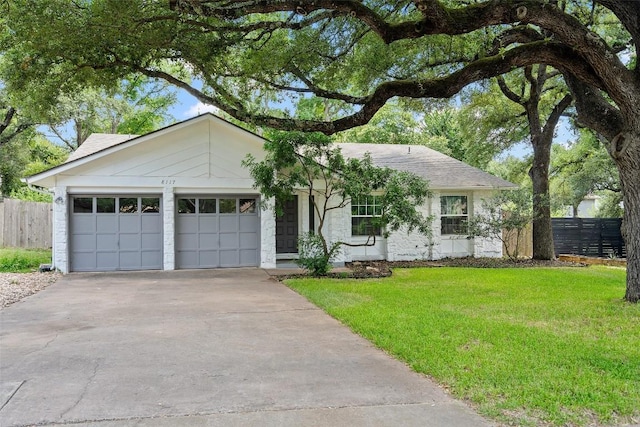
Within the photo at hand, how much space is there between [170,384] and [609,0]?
29.2 feet

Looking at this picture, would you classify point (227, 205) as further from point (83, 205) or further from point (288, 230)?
point (83, 205)

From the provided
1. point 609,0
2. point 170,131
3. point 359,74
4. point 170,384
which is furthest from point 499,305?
point 170,131

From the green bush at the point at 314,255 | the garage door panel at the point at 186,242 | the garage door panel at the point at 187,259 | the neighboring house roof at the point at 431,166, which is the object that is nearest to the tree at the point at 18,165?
the garage door panel at the point at 186,242

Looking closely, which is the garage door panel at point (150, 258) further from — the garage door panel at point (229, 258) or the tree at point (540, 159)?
the tree at point (540, 159)

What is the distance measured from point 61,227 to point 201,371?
10.7 m

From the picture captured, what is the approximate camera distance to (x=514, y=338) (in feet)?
20.2

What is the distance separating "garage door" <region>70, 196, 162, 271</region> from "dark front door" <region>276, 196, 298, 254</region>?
413cm

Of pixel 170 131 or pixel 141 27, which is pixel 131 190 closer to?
pixel 170 131

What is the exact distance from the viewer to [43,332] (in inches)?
270

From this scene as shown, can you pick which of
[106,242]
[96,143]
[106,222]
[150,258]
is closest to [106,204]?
[106,222]

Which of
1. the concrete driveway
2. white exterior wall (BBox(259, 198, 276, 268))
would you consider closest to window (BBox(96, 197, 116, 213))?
white exterior wall (BBox(259, 198, 276, 268))

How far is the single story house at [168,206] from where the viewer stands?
1392cm

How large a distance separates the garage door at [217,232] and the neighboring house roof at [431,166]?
204 inches

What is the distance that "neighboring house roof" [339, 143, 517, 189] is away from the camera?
1753 cm
